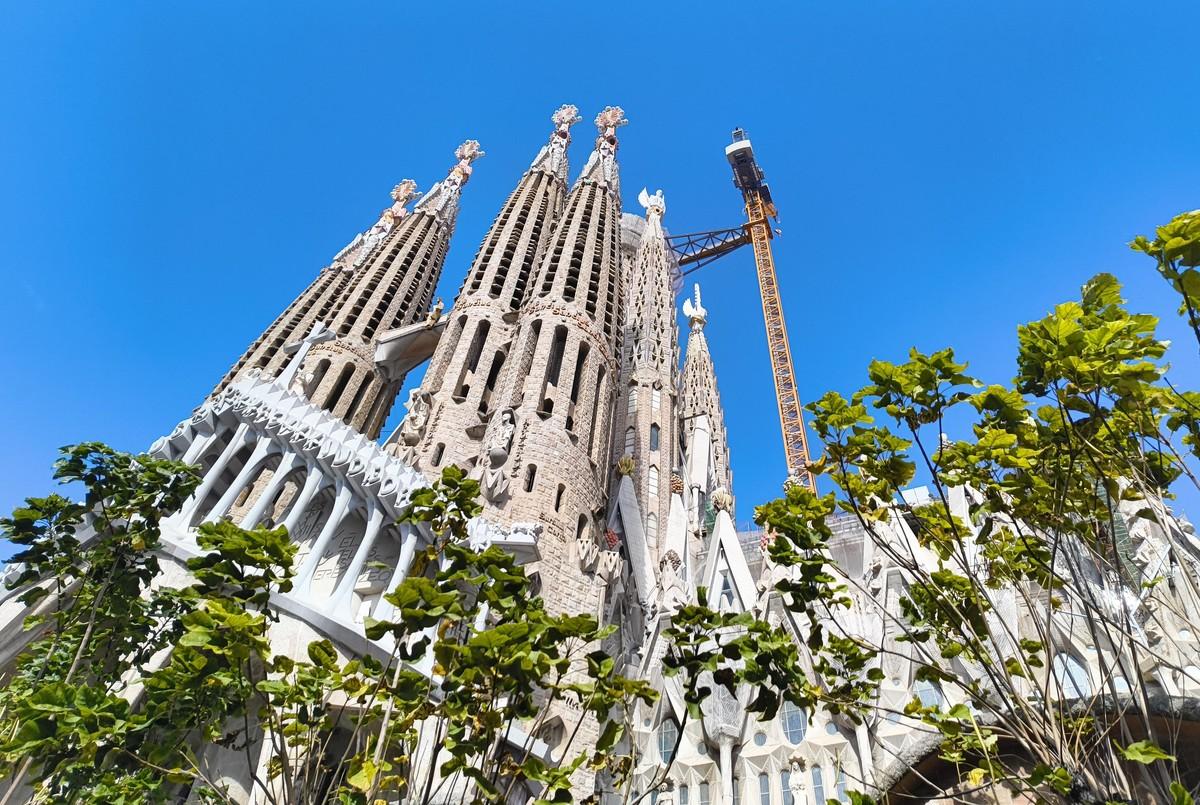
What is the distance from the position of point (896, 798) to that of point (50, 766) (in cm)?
1224

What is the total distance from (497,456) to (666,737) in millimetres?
7515

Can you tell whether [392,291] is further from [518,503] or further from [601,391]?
[518,503]

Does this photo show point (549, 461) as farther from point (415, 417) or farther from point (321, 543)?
point (321, 543)

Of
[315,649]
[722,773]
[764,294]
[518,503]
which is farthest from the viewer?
[764,294]

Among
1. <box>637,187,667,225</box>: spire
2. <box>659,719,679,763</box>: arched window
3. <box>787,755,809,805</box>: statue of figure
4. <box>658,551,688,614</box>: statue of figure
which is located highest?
<box>637,187,667,225</box>: spire

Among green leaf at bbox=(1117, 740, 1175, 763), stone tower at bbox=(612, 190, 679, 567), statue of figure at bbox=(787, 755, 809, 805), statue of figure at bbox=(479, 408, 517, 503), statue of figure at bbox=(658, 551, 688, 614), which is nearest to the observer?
green leaf at bbox=(1117, 740, 1175, 763)

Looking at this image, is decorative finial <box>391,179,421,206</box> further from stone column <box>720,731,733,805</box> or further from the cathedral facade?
stone column <box>720,731,733,805</box>

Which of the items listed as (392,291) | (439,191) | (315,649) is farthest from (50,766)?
(439,191)

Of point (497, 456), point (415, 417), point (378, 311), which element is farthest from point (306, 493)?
point (378, 311)

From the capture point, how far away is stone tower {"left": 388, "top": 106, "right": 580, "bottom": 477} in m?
22.3

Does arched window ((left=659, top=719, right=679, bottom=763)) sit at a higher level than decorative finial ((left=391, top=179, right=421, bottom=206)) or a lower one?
lower

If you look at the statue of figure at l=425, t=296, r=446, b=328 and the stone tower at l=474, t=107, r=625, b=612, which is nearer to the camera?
the stone tower at l=474, t=107, r=625, b=612

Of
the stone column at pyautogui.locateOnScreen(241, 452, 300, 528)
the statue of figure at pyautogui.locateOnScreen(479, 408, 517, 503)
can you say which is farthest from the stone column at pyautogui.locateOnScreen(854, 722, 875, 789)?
the stone column at pyautogui.locateOnScreen(241, 452, 300, 528)

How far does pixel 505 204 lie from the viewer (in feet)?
114
